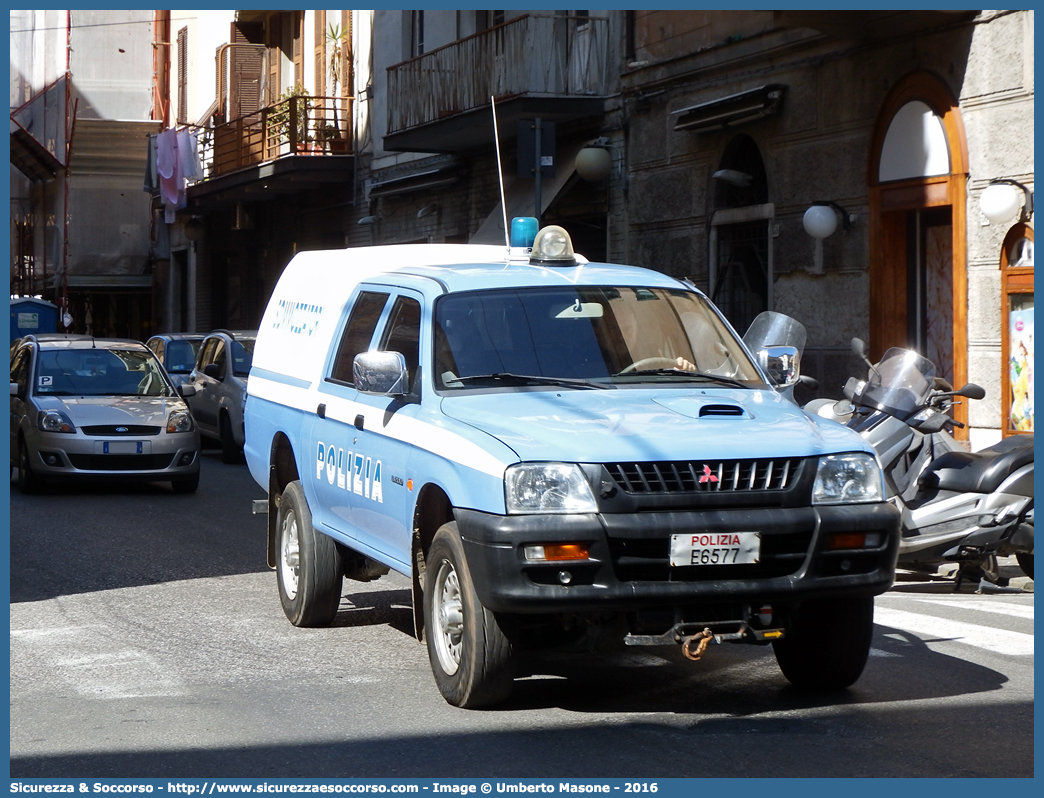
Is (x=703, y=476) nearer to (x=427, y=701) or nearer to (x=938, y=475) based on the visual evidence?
(x=427, y=701)

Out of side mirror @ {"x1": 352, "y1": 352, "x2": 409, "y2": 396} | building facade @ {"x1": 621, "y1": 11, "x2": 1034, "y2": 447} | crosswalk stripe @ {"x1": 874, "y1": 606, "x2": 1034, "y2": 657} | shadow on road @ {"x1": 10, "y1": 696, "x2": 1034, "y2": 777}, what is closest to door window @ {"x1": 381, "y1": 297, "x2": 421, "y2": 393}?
side mirror @ {"x1": 352, "y1": 352, "x2": 409, "y2": 396}

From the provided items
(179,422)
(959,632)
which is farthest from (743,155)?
(959,632)

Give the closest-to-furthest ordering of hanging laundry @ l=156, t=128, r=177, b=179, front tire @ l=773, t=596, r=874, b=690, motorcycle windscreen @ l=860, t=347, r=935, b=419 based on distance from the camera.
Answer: front tire @ l=773, t=596, r=874, b=690
motorcycle windscreen @ l=860, t=347, r=935, b=419
hanging laundry @ l=156, t=128, r=177, b=179

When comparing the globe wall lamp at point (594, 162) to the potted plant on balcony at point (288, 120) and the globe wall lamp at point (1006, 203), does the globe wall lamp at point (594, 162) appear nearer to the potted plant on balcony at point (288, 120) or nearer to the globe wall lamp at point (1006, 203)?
the globe wall lamp at point (1006, 203)

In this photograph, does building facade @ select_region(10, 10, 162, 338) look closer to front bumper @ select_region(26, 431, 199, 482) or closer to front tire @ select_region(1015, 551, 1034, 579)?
front bumper @ select_region(26, 431, 199, 482)

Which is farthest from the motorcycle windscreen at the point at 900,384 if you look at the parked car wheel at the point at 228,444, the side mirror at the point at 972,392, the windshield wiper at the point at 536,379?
the parked car wheel at the point at 228,444

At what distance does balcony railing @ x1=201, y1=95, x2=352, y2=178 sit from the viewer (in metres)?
31.3

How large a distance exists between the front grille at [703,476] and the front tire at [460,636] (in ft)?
2.42

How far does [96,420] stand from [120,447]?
40cm

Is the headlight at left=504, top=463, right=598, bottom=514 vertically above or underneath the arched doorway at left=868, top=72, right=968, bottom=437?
underneath

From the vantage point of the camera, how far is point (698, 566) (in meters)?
5.86

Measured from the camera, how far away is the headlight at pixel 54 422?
15617 mm

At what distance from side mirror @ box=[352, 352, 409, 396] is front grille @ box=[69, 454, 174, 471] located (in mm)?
9314

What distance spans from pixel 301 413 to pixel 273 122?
24.6 m
